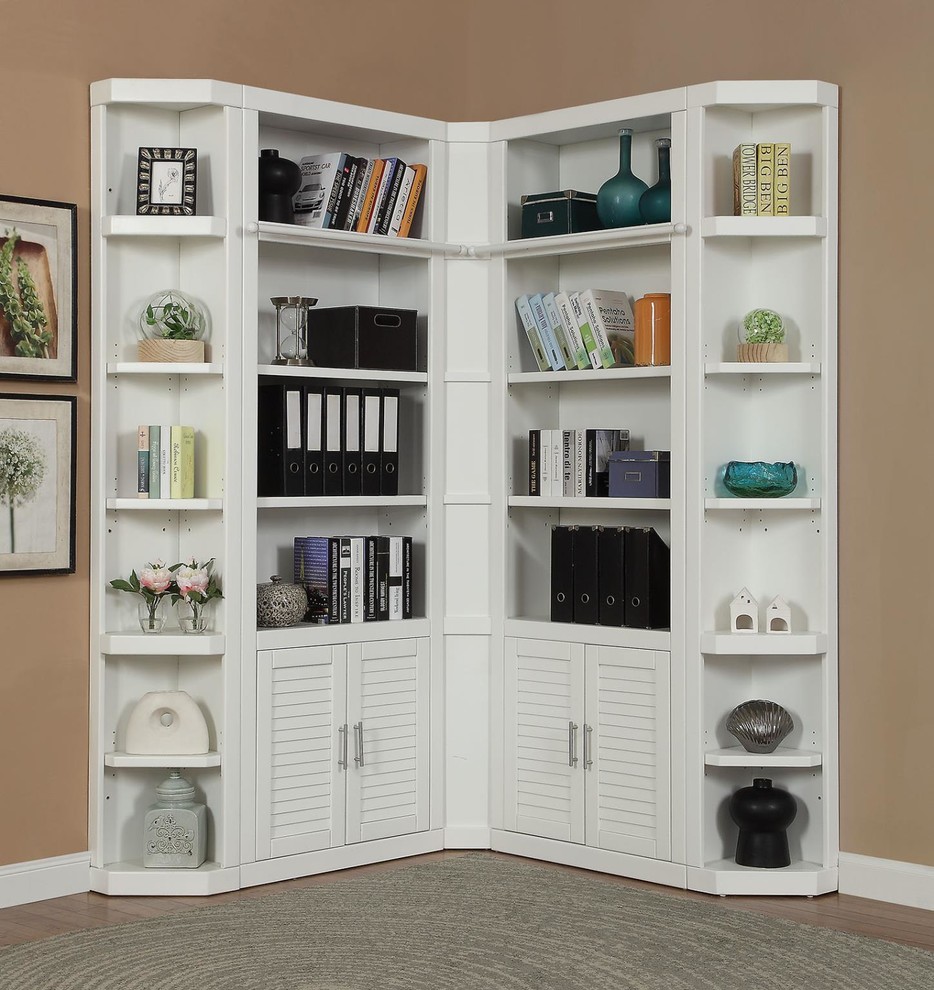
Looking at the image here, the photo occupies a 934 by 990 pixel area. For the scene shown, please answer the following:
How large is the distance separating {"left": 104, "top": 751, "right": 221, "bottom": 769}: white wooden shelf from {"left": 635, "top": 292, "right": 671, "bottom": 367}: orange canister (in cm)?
177

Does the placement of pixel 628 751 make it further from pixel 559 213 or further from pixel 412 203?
pixel 412 203

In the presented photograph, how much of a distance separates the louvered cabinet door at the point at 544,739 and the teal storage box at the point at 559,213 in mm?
1324

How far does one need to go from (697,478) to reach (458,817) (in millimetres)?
1401

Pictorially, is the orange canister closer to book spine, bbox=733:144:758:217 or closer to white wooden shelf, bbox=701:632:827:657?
book spine, bbox=733:144:758:217

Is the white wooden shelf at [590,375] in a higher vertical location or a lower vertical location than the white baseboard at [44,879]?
higher

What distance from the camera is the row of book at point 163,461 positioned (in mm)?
4188

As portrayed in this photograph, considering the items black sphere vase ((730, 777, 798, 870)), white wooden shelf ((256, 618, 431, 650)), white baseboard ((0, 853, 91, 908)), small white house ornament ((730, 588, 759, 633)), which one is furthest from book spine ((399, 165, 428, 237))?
white baseboard ((0, 853, 91, 908))

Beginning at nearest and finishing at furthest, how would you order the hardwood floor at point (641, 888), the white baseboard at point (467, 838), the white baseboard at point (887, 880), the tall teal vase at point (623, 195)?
the hardwood floor at point (641, 888) < the white baseboard at point (887, 880) < the tall teal vase at point (623, 195) < the white baseboard at point (467, 838)

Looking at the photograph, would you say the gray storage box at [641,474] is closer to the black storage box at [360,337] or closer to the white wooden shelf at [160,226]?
the black storage box at [360,337]

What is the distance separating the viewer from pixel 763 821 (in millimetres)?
4137

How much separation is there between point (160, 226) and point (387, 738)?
172 centimetres

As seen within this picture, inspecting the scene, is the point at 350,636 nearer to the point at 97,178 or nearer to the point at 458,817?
the point at 458,817

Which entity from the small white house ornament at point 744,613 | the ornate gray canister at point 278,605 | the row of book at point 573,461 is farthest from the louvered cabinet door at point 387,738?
the small white house ornament at point 744,613

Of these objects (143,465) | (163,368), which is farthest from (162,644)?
(163,368)
